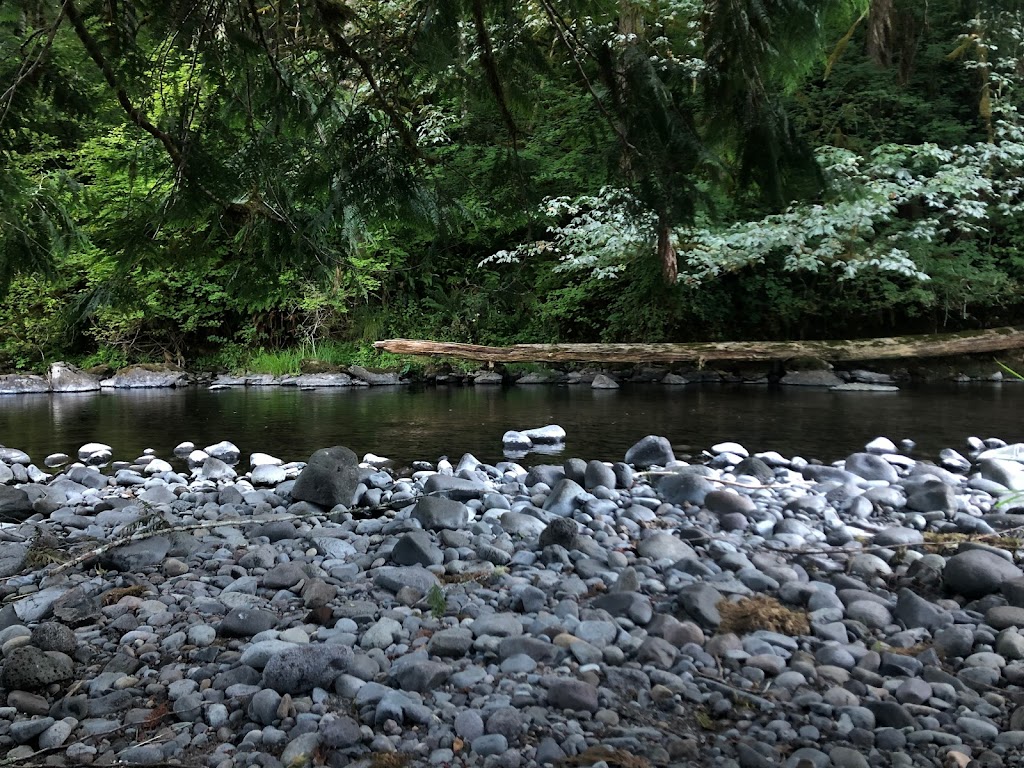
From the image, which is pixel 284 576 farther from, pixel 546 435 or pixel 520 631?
pixel 546 435

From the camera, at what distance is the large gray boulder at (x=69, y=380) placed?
1170cm

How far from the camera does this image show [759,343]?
29.6ft

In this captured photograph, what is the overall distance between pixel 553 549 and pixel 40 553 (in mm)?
1915

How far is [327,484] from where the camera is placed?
3.65 metres

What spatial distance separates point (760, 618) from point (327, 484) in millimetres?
2312

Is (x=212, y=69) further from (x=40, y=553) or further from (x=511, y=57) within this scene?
(x=40, y=553)

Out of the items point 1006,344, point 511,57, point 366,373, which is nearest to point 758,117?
point 511,57

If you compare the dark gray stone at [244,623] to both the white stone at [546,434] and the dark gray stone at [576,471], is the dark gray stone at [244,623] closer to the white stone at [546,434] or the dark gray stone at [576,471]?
the dark gray stone at [576,471]

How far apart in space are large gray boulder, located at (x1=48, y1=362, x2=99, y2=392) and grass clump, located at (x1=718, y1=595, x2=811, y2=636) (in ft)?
40.6

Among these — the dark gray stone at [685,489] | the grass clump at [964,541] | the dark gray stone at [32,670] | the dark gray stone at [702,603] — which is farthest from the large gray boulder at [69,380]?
the grass clump at [964,541]

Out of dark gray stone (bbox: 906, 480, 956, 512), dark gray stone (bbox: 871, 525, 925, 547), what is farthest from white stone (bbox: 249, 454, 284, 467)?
dark gray stone (bbox: 906, 480, 956, 512)

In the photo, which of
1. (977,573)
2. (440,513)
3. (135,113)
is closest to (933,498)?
(977,573)

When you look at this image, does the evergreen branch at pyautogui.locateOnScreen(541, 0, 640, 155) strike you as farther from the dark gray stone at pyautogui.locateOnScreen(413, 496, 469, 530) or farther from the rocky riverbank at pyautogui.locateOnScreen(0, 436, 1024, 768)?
the dark gray stone at pyautogui.locateOnScreen(413, 496, 469, 530)

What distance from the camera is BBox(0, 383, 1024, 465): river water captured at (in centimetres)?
558
